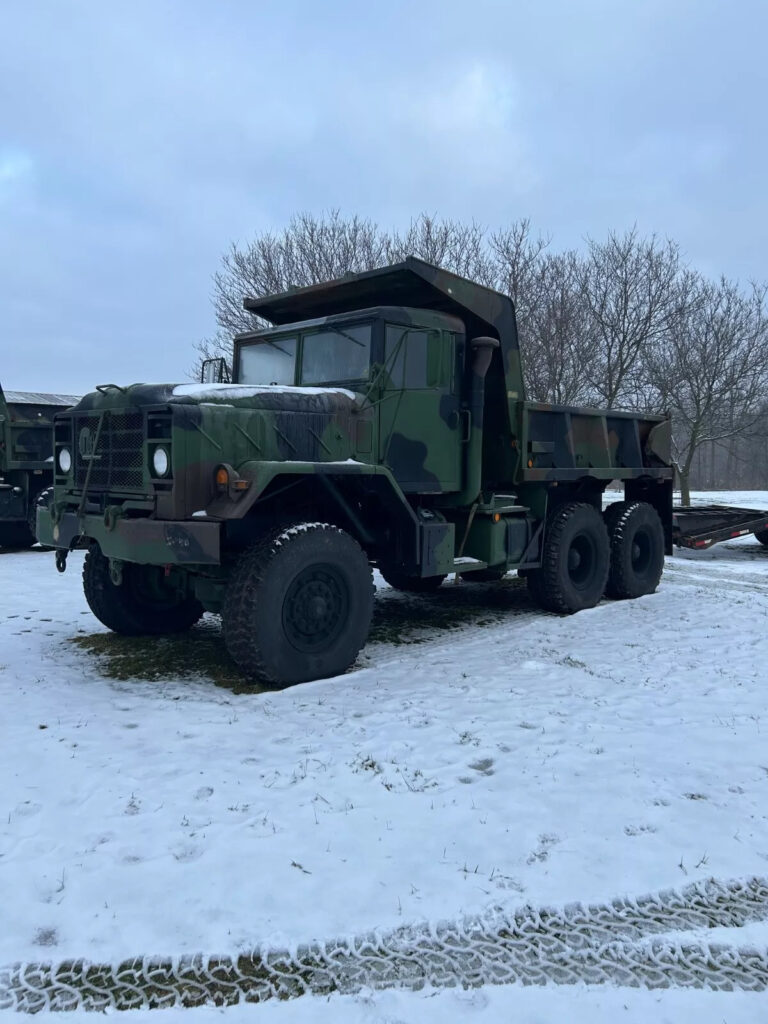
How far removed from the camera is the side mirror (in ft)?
23.4

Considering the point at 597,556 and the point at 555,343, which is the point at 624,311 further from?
the point at 597,556

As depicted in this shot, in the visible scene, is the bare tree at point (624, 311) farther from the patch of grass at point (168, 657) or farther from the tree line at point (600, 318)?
the patch of grass at point (168, 657)

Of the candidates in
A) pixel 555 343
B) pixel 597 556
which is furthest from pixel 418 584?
pixel 555 343

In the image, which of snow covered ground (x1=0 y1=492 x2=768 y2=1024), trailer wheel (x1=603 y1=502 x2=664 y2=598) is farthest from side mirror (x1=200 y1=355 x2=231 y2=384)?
trailer wheel (x1=603 y1=502 x2=664 y2=598)

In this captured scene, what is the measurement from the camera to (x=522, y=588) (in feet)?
31.6

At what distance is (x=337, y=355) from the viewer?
6.38 metres

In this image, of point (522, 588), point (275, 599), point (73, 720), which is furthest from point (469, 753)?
point (522, 588)

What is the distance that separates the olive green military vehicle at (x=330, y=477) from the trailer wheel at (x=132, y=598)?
1 cm

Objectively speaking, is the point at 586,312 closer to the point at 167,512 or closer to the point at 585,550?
the point at 585,550

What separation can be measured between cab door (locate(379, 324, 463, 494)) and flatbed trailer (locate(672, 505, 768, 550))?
586cm

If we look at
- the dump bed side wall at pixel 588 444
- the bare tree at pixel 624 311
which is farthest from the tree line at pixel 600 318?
the dump bed side wall at pixel 588 444

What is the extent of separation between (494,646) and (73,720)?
3.27 metres

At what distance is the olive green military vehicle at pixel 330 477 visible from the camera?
5156 mm

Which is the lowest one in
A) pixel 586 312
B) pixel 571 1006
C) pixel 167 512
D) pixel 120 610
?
pixel 571 1006
